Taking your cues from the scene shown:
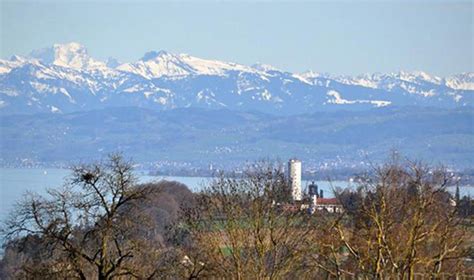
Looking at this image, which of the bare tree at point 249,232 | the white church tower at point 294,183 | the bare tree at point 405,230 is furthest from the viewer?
the white church tower at point 294,183

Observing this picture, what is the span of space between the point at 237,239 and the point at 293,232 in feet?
4.17

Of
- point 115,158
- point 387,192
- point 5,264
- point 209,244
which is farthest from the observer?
point 5,264

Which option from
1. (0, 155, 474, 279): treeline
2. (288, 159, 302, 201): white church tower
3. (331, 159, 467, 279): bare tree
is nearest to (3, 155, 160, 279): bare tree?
(0, 155, 474, 279): treeline

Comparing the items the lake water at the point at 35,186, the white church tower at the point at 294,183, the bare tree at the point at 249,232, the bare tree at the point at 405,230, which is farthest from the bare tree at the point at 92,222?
the white church tower at the point at 294,183

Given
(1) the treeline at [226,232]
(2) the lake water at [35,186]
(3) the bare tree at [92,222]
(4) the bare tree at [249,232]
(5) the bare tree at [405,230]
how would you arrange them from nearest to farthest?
(3) the bare tree at [92,222], (1) the treeline at [226,232], (5) the bare tree at [405,230], (4) the bare tree at [249,232], (2) the lake water at [35,186]

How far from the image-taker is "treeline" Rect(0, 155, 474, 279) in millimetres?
15055

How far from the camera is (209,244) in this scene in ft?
58.3

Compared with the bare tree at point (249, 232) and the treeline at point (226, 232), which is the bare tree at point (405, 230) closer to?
the treeline at point (226, 232)

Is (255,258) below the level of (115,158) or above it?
below

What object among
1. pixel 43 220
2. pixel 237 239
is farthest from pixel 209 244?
pixel 43 220

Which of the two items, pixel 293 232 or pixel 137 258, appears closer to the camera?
pixel 137 258

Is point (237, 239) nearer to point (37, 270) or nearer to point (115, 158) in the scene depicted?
point (115, 158)

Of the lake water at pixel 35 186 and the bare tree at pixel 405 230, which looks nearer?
the bare tree at pixel 405 230

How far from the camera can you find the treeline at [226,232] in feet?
49.4
